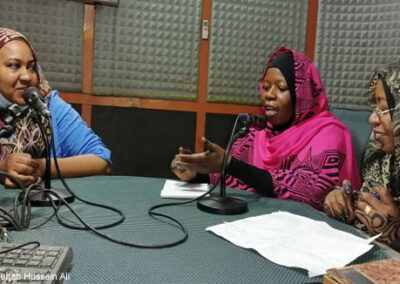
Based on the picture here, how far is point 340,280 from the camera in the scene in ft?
2.15

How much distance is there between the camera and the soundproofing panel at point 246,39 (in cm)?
258

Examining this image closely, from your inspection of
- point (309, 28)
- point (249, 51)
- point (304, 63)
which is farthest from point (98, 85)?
point (309, 28)

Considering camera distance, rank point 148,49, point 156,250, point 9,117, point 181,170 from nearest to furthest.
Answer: point 156,250 → point 9,117 → point 181,170 → point 148,49

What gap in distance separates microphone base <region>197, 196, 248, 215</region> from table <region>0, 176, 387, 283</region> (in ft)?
0.08

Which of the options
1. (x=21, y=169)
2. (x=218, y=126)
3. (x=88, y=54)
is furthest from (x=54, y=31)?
(x=21, y=169)

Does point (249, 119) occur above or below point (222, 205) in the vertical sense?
above

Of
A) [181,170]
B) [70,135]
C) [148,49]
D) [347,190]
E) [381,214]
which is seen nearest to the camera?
[381,214]

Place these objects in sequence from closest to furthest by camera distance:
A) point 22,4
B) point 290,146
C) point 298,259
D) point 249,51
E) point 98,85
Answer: point 298,259
point 290,146
point 22,4
point 98,85
point 249,51

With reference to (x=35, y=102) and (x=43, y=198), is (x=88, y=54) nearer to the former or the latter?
(x=35, y=102)

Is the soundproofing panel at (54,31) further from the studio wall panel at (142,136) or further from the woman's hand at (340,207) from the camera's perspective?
the woman's hand at (340,207)

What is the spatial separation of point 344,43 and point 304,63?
101 centimetres

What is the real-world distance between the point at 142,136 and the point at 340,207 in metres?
1.59

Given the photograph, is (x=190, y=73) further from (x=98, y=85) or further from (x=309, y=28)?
(x=309, y=28)

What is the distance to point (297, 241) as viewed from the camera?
90 centimetres
